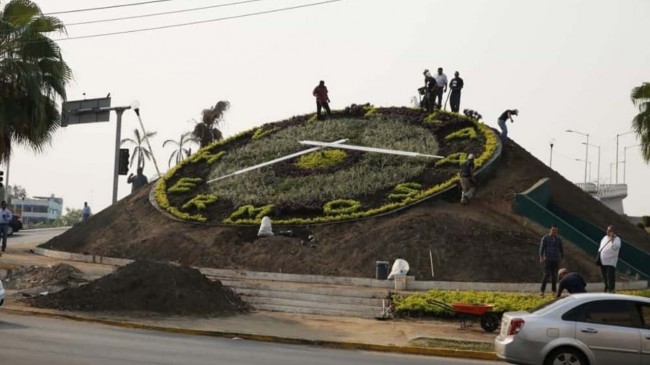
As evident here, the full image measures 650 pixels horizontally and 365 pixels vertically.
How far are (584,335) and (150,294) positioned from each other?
35.2ft

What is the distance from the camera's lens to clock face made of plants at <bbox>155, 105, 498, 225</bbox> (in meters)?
29.1

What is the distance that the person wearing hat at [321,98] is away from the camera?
36.2 m

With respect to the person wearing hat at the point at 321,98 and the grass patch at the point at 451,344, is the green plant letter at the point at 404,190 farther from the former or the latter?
the grass patch at the point at 451,344

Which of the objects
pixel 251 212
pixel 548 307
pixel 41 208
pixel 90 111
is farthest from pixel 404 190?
pixel 41 208

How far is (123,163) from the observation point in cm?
3559

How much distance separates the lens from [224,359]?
13.6 metres

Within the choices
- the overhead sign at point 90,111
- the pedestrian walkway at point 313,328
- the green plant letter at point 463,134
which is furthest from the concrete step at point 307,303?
the overhead sign at point 90,111

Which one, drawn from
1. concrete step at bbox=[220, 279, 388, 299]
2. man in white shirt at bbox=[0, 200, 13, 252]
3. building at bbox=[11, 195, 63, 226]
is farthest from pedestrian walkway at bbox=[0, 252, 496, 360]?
building at bbox=[11, 195, 63, 226]

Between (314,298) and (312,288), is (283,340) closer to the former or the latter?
(314,298)

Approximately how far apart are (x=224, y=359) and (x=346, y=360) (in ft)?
6.74

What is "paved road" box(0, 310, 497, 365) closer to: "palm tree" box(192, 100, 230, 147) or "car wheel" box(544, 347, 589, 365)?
"car wheel" box(544, 347, 589, 365)

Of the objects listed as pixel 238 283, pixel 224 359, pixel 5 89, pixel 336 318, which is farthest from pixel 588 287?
pixel 5 89

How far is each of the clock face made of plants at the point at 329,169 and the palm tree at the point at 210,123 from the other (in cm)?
1687

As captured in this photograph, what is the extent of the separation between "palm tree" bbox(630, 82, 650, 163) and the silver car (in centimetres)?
2331
